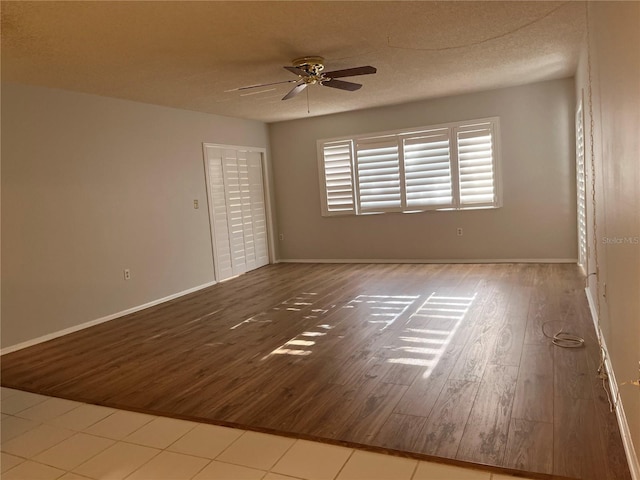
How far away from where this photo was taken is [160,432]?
2.67 metres

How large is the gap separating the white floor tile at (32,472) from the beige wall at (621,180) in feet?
8.61

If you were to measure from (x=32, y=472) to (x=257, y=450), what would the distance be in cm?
113

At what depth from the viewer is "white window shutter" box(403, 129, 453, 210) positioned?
23.1 ft

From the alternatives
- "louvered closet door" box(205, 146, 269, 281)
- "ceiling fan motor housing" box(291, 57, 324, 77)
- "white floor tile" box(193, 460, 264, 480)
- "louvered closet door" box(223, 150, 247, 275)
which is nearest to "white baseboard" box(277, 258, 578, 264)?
"louvered closet door" box(205, 146, 269, 281)

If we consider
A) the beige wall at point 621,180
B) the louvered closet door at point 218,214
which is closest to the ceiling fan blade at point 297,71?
the beige wall at point 621,180

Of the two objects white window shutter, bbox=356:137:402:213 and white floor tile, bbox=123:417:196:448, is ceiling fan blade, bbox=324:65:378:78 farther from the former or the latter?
white window shutter, bbox=356:137:402:213

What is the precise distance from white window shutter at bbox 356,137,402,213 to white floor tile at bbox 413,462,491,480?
5.57m

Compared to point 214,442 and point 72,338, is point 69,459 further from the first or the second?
point 72,338

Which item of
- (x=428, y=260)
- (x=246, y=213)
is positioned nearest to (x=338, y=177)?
(x=246, y=213)

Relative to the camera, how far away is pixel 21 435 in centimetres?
276

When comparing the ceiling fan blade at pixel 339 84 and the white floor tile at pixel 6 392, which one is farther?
the ceiling fan blade at pixel 339 84

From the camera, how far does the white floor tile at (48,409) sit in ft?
9.82

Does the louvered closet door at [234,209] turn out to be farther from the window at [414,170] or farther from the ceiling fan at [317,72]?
the ceiling fan at [317,72]

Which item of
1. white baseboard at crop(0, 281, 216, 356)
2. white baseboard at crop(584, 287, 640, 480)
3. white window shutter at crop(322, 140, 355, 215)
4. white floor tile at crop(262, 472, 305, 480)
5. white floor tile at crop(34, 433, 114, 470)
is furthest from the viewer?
white window shutter at crop(322, 140, 355, 215)
